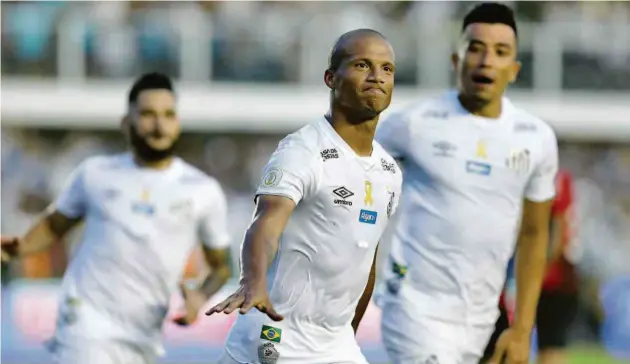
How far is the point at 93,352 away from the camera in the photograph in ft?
29.8

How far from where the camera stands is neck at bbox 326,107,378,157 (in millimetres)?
6445

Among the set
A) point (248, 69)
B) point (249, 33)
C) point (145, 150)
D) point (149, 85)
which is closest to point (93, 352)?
point (145, 150)

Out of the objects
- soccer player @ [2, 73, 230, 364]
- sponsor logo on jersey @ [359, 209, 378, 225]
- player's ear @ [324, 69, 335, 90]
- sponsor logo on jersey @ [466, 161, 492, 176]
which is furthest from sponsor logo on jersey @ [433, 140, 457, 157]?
soccer player @ [2, 73, 230, 364]

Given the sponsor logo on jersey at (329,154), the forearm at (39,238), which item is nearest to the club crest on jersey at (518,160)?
the sponsor logo on jersey at (329,154)

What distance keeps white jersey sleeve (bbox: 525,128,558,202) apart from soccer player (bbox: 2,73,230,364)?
2.26m

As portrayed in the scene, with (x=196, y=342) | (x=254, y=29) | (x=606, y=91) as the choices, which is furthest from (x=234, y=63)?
(x=196, y=342)

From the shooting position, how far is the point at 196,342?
19781 mm

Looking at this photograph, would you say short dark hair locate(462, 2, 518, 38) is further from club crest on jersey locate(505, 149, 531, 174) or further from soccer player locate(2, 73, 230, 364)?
soccer player locate(2, 73, 230, 364)

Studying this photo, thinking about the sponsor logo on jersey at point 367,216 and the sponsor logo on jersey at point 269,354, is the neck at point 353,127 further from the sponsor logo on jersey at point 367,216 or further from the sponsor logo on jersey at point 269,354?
the sponsor logo on jersey at point 269,354

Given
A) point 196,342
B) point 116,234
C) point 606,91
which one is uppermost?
point 116,234

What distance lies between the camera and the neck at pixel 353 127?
645cm

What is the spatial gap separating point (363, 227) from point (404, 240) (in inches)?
67.5

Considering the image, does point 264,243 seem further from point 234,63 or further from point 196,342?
point 234,63

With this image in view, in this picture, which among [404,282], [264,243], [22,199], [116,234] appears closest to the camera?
[264,243]
